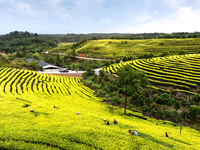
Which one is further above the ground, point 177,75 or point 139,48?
point 139,48

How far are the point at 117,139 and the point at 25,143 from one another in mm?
7802

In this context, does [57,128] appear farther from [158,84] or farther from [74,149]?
[158,84]

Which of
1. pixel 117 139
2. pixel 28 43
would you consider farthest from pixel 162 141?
pixel 28 43

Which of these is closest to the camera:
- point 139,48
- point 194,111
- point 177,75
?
A: point 194,111

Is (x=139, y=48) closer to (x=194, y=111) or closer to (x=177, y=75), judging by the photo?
(x=177, y=75)

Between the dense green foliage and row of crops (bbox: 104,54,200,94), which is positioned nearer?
row of crops (bbox: 104,54,200,94)

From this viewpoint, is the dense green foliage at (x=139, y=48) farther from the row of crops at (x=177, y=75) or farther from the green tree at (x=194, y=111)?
the green tree at (x=194, y=111)

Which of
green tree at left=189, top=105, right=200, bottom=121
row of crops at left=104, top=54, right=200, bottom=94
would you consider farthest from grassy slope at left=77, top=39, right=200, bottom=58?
green tree at left=189, top=105, right=200, bottom=121

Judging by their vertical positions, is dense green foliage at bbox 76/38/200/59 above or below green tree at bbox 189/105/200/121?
above

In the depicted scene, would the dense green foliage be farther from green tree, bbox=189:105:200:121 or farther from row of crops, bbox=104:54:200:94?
green tree, bbox=189:105:200:121

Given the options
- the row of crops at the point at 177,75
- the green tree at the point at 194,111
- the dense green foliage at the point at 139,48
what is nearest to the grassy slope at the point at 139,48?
the dense green foliage at the point at 139,48

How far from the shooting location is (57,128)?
A: 12586mm

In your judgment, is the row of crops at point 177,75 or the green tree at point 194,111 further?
the row of crops at point 177,75

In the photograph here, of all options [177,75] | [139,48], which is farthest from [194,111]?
[139,48]
